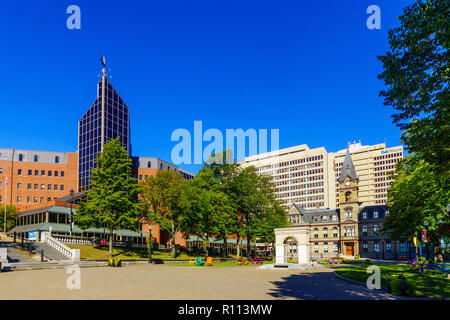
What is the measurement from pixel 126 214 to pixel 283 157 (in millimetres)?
134513

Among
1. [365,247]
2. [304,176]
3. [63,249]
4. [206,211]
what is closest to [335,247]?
[365,247]

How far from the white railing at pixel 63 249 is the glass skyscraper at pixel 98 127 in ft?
122

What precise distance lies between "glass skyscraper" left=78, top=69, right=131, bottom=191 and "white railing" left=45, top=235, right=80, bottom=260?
122 ft

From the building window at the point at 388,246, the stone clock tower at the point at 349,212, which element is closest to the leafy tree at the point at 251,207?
the stone clock tower at the point at 349,212

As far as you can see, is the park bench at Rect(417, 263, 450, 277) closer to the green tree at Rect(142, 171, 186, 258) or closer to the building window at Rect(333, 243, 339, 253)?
the green tree at Rect(142, 171, 186, 258)

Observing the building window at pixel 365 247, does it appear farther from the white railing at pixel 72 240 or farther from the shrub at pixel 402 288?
the shrub at pixel 402 288

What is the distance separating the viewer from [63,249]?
38875 millimetres

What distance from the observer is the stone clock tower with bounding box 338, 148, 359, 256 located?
308 ft

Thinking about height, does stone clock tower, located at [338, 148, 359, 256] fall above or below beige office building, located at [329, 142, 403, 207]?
below

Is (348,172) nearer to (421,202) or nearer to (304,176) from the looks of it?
(421,202)

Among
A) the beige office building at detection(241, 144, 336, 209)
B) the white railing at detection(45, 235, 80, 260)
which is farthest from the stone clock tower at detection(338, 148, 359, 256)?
the white railing at detection(45, 235, 80, 260)

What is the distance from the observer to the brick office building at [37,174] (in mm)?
82375

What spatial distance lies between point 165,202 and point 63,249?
756 inches

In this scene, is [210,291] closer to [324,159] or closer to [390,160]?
[324,159]
